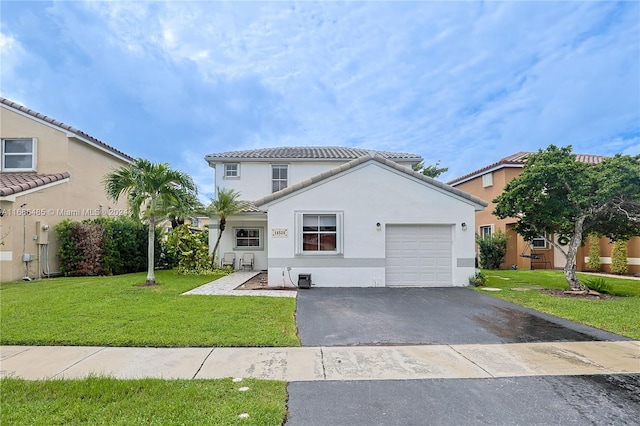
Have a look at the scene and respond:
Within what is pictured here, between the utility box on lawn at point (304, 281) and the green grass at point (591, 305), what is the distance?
623 cm

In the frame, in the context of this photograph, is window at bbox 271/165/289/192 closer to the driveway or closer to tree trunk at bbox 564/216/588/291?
the driveway

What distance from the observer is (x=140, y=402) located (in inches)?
138

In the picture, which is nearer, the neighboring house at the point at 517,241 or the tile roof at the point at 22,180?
the tile roof at the point at 22,180

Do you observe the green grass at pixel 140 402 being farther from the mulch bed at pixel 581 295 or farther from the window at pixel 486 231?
the window at pixel 486 231

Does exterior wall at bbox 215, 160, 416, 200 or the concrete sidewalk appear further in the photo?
exterior wall at bbox 215, 160, 416, 200

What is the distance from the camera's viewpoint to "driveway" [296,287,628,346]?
608cm

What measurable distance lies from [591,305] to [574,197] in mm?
3526

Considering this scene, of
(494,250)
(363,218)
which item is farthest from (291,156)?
(494,250)

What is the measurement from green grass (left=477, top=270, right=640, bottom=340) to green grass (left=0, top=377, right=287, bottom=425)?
23.9 feet

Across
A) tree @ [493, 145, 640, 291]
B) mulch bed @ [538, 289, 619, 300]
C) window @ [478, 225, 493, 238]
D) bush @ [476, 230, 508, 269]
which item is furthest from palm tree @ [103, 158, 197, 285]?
window @ [478, 225, 493, 238]

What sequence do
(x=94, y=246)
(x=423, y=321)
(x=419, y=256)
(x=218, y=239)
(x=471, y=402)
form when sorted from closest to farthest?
(x=471, y=402), (x=423, y=321), (x=419, y=256), (x=94, y=246), (x=218, y=239)

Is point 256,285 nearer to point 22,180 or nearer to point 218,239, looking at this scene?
point 218,239

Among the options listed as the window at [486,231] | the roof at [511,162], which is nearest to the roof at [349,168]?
the roof at [511,162]

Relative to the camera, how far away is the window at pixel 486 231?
2126cm
